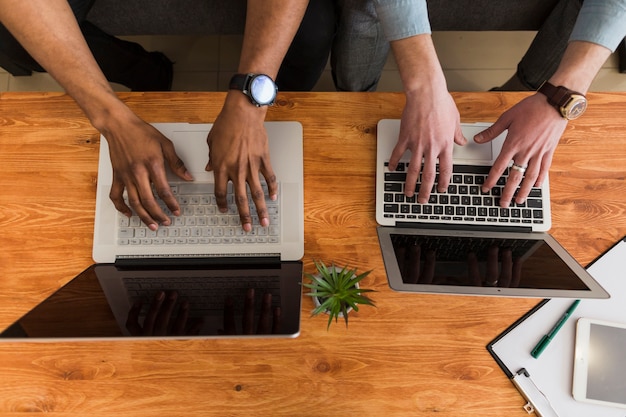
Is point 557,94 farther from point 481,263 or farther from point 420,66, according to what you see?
point 481,263

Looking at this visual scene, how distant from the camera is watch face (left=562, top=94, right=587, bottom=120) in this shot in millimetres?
806

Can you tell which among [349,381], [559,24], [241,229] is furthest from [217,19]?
[349,381]

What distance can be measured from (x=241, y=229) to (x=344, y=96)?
359 mm

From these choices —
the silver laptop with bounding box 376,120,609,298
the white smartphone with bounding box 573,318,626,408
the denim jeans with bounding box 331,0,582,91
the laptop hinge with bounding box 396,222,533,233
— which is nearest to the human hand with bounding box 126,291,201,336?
the silver laptop with bounding box 376,120,609,298

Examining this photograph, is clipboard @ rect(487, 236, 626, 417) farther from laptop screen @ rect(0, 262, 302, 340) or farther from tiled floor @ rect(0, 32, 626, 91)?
tiled floor @ rect(0, 32, 626, 91)

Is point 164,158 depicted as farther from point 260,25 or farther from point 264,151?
point 260,25

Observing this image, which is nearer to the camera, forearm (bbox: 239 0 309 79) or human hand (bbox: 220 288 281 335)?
human hand (bbox: 220 288 281 335)

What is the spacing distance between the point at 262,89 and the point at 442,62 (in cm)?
113

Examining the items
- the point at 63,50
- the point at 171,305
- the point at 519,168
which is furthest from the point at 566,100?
the point at 63,50

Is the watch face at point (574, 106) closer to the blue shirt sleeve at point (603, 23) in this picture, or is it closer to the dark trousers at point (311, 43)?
the blue shirt sleeve at point (603, 23)

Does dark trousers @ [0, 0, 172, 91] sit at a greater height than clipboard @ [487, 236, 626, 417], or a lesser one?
greater

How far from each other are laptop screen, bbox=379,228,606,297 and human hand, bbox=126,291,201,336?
1.05 feet

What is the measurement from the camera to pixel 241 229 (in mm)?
815

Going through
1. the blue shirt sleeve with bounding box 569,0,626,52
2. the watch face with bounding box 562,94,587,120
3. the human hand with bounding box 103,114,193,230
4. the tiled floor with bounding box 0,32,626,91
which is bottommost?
the human hand with bounding box 103,114,193,230
